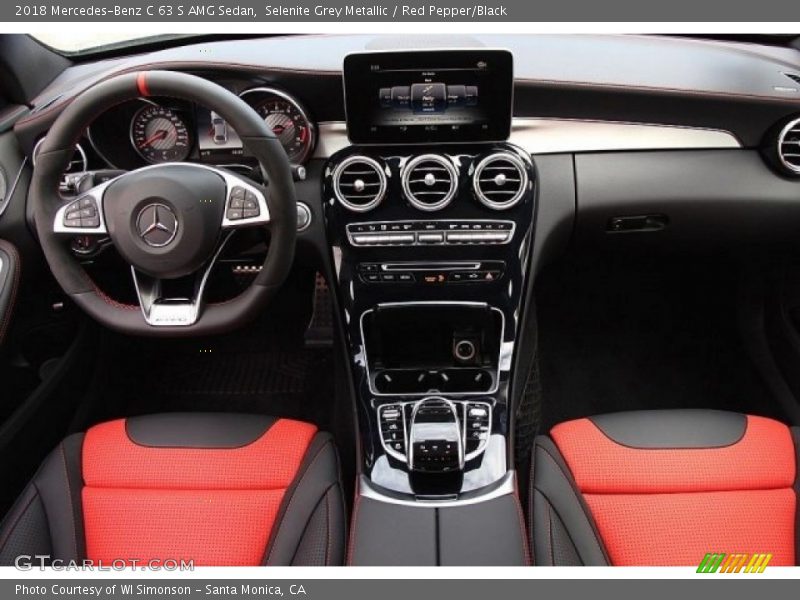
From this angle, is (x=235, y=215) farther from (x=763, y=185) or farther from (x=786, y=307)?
(x=786, y=307)

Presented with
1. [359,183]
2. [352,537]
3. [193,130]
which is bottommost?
[352,537]

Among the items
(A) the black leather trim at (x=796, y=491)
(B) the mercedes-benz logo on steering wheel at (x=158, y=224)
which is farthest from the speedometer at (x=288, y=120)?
(A) the black leather trim at (x=796, y=491)

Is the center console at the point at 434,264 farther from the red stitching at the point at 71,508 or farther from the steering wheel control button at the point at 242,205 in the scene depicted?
the red stitching at the point at 71,508

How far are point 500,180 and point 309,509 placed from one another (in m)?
0.81

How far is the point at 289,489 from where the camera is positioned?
1465mm

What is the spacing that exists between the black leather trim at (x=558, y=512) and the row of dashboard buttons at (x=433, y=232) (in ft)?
1.62

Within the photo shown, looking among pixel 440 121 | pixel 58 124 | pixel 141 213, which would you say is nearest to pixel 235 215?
pixel 141 213

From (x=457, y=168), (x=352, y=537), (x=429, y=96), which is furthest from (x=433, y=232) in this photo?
(x=352, y=537)

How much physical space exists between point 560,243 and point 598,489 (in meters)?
0.62

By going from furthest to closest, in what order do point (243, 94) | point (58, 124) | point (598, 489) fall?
1. point (243, 94)
2. point (598, 489)
3. point (58, 124)

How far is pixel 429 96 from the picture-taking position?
1.47m

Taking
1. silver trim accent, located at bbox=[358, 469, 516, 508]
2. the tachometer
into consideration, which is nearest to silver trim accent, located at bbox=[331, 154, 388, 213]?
the tachometer

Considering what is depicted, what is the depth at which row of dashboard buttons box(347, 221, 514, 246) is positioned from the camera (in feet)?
5.10

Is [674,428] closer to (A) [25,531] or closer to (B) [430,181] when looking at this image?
(B) [430,181]
